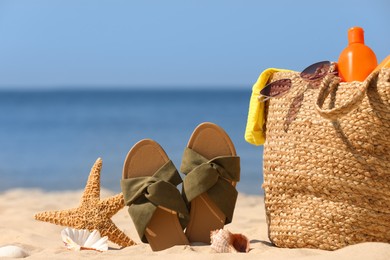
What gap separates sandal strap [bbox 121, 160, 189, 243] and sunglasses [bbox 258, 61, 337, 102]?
58cm

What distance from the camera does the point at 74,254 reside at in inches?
119

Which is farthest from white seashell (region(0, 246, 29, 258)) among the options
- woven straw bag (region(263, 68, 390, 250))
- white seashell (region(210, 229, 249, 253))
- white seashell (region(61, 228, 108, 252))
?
woven straw bag (region(263, 68, 390, 250))

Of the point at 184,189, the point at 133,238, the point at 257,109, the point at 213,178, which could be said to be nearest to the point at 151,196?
the point at 184,189

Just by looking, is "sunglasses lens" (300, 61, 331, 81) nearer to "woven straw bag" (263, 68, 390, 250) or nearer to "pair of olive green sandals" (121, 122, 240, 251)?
"woven straw bag" (263, 68, 390, 250)

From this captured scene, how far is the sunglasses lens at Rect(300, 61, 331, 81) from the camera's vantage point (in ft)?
9.80

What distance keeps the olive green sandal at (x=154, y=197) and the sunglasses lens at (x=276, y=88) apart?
575mm

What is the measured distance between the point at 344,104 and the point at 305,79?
409 millimetres

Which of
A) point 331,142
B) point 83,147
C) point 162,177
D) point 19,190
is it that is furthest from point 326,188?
point 83,147

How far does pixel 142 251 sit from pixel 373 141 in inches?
45.9

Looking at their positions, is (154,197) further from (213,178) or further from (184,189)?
(213,178)

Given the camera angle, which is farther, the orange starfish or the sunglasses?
the orange starfish

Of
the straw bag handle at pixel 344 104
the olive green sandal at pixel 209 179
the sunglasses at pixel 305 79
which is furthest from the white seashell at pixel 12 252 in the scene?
the straw bag handle at pixel 344 104

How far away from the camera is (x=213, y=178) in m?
3.16

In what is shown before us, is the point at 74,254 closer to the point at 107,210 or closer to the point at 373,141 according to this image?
the point at 107,210
